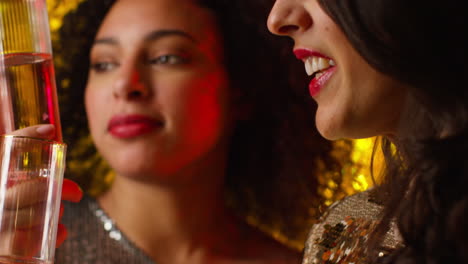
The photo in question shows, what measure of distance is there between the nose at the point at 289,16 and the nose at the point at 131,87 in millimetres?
612

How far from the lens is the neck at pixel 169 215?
4.66ft

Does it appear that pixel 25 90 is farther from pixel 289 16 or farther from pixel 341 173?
pixel 341 173

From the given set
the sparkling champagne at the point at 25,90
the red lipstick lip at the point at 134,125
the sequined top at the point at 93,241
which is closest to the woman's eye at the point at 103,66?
the red lipstick lip at the point at 134,125

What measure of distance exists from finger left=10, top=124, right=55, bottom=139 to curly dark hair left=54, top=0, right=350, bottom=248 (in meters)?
0.75

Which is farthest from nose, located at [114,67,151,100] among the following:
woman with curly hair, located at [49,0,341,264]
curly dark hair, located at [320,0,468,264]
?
curly dark hair, located at [320,0,468,264]

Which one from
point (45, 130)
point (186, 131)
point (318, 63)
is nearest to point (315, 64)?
point (318, 63)

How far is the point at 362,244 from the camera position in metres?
0.76

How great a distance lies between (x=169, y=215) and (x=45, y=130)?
2.34 ft

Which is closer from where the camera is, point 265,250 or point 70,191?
point 70,191

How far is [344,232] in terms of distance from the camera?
80 centimetres

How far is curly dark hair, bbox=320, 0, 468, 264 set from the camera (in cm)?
56

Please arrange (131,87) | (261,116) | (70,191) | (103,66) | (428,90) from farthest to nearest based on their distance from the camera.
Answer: (261,116) → (103,66) → (131,87) → (70,191) → (428,90)

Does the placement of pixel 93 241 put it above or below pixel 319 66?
below

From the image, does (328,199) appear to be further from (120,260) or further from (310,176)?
(120,260)
